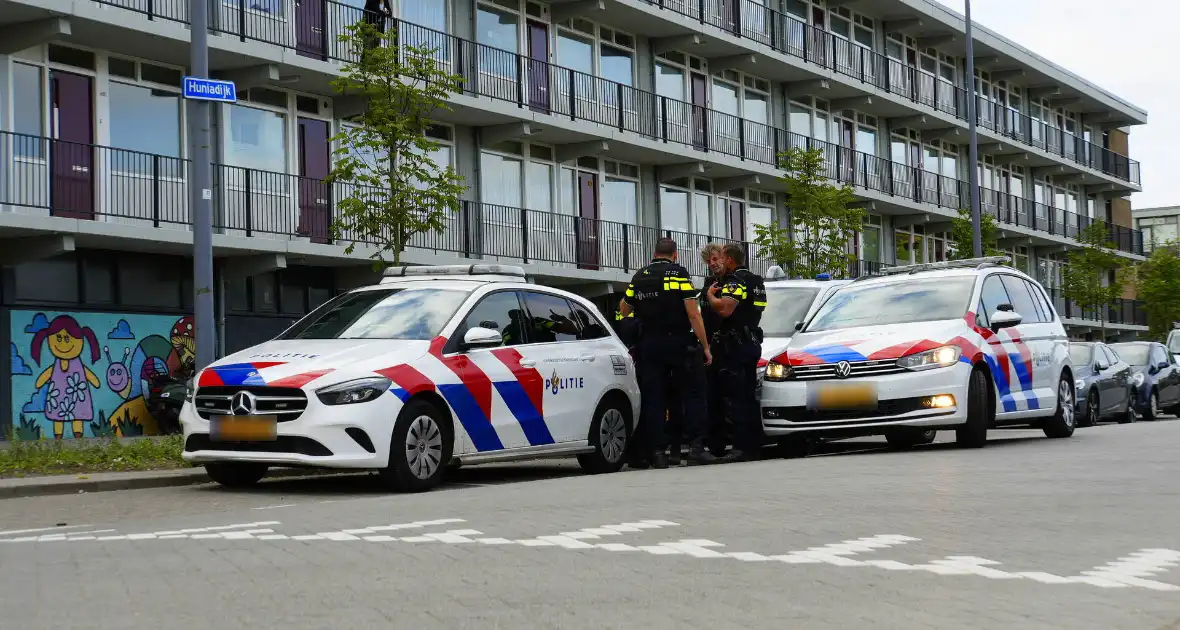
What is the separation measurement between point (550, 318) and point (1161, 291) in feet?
176

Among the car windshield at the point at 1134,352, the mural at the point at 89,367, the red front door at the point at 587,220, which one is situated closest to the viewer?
the mural at the point at 89,367

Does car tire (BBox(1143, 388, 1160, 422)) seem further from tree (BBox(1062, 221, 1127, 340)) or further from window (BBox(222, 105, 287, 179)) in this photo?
tree (BBox(1062, 221, 1127, 340))

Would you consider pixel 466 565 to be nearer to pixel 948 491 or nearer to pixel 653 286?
pixel 948 491

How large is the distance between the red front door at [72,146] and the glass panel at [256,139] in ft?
9.44

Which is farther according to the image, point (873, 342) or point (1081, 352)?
point (1081, 352)

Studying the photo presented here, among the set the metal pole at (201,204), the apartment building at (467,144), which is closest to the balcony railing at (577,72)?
the apartment building at (467,144)

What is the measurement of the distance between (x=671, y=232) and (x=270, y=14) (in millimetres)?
13891

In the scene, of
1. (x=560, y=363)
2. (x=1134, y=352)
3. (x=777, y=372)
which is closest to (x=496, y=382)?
(x=560, y=363)

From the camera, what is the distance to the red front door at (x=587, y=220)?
110 ft

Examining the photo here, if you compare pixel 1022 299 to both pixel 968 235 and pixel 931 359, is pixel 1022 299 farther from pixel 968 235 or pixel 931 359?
pixel 968 235

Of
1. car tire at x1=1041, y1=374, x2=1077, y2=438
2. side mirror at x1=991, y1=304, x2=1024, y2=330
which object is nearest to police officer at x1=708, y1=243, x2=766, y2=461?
side mirror at x1=991, y1=304, x2=1024, y2=330

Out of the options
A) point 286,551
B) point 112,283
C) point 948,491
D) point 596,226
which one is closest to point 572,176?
→ point 596,226

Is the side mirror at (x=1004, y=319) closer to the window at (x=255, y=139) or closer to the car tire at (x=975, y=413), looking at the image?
the car tire at (x=975, y=413)

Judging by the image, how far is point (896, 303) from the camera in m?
15.0
